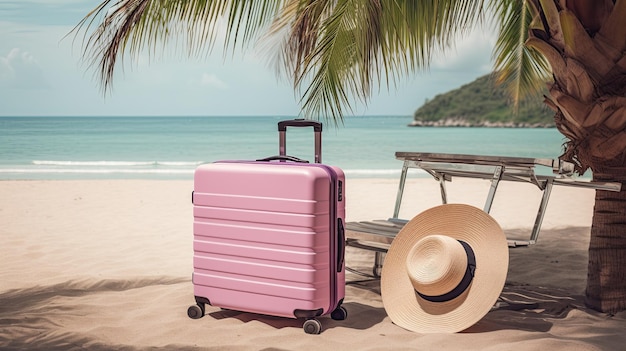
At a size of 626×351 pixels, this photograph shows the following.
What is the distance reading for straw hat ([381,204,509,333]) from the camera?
3.54 m

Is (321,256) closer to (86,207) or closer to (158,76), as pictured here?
(86,207)

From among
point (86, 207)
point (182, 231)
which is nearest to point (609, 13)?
point (182, 231)

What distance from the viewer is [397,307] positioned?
3760 mm

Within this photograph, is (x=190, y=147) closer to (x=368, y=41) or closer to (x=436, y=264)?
(x=368, y=41)

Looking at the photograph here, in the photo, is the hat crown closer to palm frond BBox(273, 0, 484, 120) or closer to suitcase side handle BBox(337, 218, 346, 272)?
suitcase side handle BBox(337, 218, 346, 272)

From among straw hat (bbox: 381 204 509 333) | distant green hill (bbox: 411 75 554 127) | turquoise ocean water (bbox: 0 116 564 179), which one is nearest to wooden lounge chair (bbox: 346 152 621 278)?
straw hat (bbox: 381 204 509 333)

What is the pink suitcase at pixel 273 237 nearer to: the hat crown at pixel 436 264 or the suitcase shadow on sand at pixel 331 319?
the suitcase shadow on sand at pixel 331 319

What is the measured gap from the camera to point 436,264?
3576mm

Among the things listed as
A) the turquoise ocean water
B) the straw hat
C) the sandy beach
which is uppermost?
the straw hat

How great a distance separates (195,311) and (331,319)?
734 mm

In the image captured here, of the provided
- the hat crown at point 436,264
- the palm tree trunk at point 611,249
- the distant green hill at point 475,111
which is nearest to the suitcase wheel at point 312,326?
the hat crown at point 436,264

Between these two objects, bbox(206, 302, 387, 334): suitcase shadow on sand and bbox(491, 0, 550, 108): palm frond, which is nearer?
bbox(206, 302, 387, 334): suitcase shadow on sand

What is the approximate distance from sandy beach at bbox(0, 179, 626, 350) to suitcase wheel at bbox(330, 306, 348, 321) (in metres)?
0.04

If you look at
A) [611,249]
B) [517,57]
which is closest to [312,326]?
[611,249]
